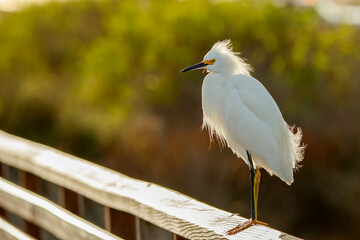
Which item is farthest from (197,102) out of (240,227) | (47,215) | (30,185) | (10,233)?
(240,227)

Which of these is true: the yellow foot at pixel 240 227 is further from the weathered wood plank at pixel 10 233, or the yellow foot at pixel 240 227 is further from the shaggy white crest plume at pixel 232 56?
the weathered wood plank at pixel 10 233

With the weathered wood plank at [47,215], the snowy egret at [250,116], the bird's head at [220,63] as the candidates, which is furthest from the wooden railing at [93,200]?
the bird's head at [220,63]

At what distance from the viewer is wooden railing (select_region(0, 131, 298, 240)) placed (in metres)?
2.23

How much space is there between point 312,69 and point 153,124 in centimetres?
322

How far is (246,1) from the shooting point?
45.0ft

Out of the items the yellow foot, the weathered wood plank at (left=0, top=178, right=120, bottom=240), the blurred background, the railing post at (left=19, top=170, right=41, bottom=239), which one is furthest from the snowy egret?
the blurred background

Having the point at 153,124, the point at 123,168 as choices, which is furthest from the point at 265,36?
the point at 123,168

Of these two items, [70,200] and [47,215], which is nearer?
[47,215]

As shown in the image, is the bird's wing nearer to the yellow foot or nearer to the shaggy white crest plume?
the shaggy white crest plume

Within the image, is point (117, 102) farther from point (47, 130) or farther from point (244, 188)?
point (244, 188)

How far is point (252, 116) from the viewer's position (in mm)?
A: 3020

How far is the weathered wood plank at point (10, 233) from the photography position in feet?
10.2

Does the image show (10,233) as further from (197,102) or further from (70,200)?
(197,102)

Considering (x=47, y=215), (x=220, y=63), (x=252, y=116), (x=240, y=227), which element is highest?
(x=220, y=63)
